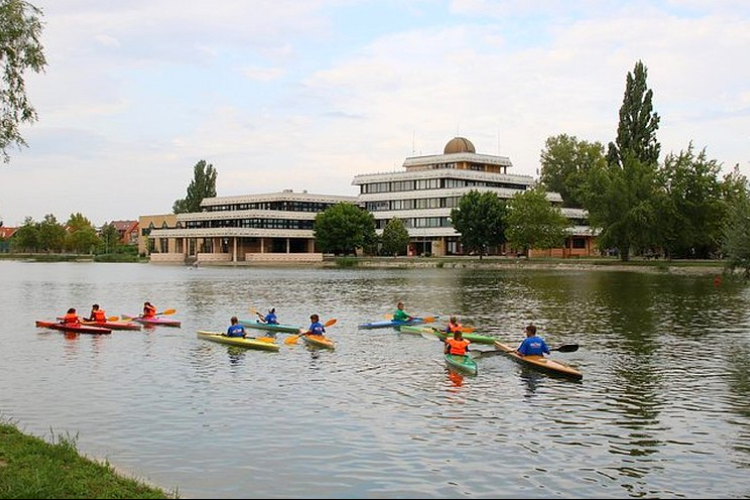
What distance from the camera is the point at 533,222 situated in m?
117

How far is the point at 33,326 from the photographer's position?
142 ft

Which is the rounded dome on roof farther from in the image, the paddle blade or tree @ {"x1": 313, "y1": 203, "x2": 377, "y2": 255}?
the paddle blade

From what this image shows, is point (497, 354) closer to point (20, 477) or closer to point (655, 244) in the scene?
point (20, 477)

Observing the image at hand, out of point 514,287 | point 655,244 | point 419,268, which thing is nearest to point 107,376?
point 514,287

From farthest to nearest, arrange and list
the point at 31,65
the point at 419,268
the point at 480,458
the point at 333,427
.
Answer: the point at 419,268, the point at 31,65, the point at 333,427, the point at 480,458

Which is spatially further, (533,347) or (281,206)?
(281,206)

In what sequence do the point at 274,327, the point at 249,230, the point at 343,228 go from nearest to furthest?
1. the point at 274,327
2. the point at 343,228
3. the point at 249,230

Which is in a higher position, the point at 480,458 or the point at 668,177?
the point at 668,177

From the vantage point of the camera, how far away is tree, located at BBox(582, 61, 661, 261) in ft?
308

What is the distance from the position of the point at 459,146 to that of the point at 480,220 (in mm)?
44511

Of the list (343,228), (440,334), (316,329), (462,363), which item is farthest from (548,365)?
(343,228)

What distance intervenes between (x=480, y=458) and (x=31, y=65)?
1698 cm

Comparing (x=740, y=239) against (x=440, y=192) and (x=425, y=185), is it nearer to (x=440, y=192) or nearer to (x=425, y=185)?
(x=440, y=192)

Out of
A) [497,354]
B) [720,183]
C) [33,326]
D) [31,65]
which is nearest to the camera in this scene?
[31,65]
